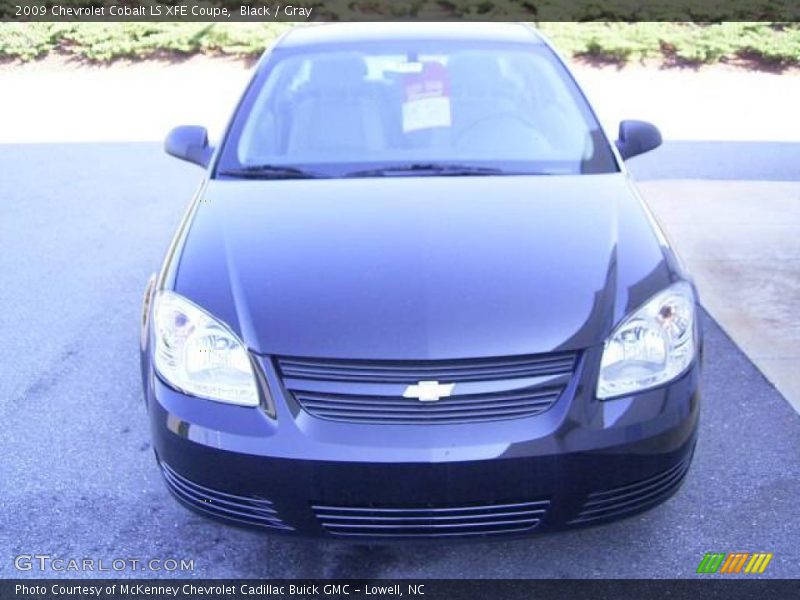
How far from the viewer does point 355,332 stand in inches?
89.2

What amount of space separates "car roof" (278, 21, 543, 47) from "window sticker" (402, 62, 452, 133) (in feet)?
1.00

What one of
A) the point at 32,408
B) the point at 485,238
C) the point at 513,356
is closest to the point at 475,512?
the point at 513,356

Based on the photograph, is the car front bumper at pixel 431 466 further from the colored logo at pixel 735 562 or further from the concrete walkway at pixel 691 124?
A: the concrete walkway at pixel 691 124

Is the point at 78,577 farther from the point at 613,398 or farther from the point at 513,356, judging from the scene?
the point at 613,398

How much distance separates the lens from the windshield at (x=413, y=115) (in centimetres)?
326

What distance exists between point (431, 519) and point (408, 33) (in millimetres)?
2432

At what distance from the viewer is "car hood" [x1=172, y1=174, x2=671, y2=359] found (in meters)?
2.26

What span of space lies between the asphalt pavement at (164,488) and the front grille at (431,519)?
0.06 metres

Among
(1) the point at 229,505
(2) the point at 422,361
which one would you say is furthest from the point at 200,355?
(2) the point at 422,361

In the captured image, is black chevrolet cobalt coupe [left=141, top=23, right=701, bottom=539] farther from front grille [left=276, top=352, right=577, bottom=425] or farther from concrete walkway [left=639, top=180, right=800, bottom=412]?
concrete walkway [left=639, top=180, right=800, bottom=412]

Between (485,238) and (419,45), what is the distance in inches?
55.5

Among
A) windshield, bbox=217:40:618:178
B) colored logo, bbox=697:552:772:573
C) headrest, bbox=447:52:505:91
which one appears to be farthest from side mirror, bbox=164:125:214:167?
colored logo, bbox=697:552:772:573

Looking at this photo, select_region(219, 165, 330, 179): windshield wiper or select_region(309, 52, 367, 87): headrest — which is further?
select_region(309, 52, 367, 87): headrest

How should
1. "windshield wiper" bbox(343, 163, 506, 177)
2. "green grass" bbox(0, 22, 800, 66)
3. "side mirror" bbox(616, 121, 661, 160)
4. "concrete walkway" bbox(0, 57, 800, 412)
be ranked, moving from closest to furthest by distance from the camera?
"windshield wiper" bbox(343, 163, 506, 177)
"side mirror" bbox(616, 121, 661, 160)
"concrete walkway" bbox(0, 57, 800, 412)
"green grass" bbox(0, 22, 800, 66)
